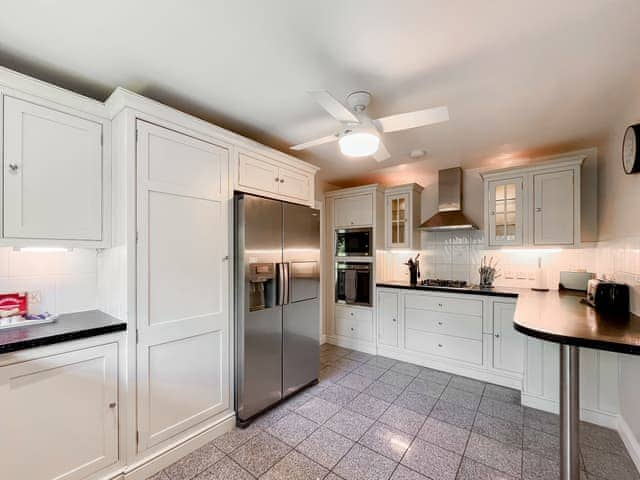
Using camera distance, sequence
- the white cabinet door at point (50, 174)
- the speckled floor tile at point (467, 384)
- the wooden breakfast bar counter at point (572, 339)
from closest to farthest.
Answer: the wooden breakfast bar counter at point (572, 339)
the white cabinet door at point (50, 174)
the speckled floor tile at point (467, 384)

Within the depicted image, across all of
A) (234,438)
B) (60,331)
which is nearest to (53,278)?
(60,331)

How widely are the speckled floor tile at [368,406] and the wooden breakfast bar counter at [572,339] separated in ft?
4.10

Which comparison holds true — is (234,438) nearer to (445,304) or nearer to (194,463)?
(194,463)

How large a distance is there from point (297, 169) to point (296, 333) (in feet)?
5.34

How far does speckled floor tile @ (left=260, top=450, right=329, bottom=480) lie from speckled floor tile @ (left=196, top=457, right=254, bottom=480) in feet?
0.44

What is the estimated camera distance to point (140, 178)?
176 centimetres

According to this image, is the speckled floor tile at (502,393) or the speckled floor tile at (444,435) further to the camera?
the speckled floor tile at (502,393)

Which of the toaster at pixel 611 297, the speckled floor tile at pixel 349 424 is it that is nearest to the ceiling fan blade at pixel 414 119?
the toaster at pixel 611 297

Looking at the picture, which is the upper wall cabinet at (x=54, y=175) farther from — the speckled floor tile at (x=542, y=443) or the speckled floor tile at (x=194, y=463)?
the speckled floor tile at (x=542, y=443)

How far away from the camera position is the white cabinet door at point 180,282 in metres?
1.77

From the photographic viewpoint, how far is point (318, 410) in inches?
96.7

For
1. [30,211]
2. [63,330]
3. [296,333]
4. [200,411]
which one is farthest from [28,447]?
[296,333]

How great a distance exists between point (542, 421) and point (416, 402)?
0.98 m

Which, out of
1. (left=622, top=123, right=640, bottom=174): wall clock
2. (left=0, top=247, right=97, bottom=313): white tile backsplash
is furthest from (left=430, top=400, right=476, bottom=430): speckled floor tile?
(left=0, top=247, right=97, bottom=313): white tile backsplash
